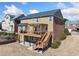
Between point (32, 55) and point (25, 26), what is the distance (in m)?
2.26

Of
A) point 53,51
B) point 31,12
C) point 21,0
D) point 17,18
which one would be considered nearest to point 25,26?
point 17,18

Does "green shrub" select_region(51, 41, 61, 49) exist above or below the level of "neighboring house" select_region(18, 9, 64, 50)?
below

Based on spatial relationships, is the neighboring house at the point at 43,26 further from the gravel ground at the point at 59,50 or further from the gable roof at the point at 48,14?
the gravel ground at the point at 59,50

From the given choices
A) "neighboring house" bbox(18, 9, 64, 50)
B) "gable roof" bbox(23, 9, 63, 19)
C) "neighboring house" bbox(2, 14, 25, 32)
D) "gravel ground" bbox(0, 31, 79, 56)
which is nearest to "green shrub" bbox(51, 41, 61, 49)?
"gravel ground" bbox(0, 31, 79, 56)

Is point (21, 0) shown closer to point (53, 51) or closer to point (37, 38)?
point (37, 38)

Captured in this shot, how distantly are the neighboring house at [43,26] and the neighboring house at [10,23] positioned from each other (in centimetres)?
37

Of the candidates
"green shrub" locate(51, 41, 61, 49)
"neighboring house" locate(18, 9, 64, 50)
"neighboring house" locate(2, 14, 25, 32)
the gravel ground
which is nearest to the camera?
the gravel ground

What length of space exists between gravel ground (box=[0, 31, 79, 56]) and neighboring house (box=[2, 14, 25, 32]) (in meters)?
1.16

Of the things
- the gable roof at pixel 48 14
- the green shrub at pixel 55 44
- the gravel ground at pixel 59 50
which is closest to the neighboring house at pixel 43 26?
the gable roof at pixel 48 14

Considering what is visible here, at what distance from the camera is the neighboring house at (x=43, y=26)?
8.02 meters

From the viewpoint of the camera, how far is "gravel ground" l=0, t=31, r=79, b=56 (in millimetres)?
7535

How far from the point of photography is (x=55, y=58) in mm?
7453

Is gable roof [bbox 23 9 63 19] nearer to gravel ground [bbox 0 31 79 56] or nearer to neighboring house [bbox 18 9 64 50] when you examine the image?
neighboring house [bbox 18 9 64 50]

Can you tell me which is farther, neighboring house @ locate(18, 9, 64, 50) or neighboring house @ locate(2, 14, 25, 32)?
neighboring house @ locate(2, 14, 25, 32)
